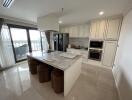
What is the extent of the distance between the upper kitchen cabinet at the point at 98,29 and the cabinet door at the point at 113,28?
20 centimetres

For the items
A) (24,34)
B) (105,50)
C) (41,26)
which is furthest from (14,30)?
(105,50)

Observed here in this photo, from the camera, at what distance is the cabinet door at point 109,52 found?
2.91 meters

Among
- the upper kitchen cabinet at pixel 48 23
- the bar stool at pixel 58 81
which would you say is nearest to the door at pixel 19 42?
the upper kitchen cabinet at pixel 48 23

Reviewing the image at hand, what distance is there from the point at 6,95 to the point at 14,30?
10.1 feet

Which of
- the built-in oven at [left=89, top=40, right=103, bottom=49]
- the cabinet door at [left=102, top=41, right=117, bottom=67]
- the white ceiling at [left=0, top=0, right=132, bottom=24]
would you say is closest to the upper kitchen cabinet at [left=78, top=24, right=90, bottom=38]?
the built-in oven at [left=89, top=40, right=103, bottom=49]

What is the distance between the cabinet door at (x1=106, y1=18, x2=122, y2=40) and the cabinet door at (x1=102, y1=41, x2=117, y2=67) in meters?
0.26

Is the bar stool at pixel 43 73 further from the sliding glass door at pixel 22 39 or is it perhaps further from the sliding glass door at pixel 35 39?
the sliding glass door at pixel 35 39

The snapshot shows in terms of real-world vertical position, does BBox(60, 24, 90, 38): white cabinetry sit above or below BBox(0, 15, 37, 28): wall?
below

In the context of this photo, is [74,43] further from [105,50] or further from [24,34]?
[24,34]

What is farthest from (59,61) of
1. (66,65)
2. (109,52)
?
(109,52)

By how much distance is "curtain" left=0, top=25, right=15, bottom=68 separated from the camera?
2.87m

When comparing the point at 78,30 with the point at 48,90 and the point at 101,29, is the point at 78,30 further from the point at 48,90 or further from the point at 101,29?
the point at 48,90

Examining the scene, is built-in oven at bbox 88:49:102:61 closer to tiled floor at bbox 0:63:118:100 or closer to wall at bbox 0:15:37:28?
tiled floor at bbox 0:63:118:100

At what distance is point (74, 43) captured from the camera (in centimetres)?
489
